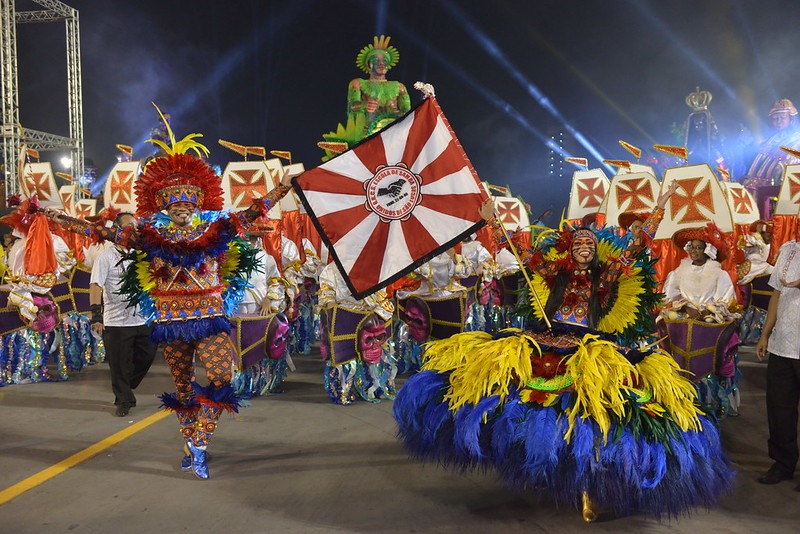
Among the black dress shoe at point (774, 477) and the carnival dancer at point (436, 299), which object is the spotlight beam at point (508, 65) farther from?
the black dress shoe at point (774, 477)

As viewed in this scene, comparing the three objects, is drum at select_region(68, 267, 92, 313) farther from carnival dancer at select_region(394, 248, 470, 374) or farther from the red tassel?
carnival dancer at select_region(394, 248, 470, 374)

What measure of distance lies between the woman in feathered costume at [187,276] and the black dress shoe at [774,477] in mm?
3453

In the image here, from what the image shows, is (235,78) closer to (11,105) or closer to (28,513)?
(11,105)

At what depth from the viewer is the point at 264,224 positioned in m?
6.09

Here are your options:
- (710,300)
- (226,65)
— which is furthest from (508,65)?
(710,300)

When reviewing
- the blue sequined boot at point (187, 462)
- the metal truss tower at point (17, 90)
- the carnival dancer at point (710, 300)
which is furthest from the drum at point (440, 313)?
the metal truss tower at point (17, 90)

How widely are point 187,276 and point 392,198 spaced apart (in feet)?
4.73

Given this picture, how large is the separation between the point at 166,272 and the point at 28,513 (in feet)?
5.17

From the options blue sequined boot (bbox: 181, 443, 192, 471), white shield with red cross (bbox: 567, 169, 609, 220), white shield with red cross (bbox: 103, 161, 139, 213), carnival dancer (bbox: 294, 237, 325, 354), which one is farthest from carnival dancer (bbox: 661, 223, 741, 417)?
white shield with red cross (bbox: 103, 161, 139, 213)

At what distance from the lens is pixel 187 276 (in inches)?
169

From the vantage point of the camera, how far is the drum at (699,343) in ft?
Result: 19.0

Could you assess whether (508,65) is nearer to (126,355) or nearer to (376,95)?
(376,95)

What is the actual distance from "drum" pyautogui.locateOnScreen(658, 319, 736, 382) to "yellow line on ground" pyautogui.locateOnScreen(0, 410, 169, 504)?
471 centimetres

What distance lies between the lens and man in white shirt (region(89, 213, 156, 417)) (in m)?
6.06
